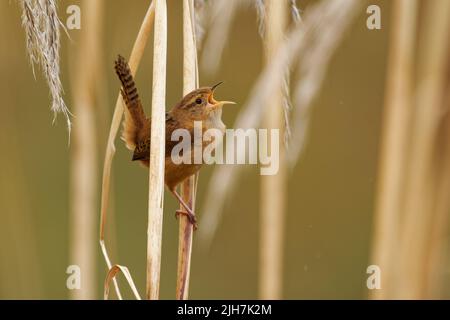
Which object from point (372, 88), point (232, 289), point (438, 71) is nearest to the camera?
point (438, 71)

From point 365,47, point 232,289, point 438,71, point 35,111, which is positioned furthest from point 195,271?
point 438,71

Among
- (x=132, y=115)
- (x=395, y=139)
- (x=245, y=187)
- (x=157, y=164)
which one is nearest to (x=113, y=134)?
(x=157, y=164)

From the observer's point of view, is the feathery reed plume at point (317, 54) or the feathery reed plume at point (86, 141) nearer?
the feathery reed plume at point (317, 54)

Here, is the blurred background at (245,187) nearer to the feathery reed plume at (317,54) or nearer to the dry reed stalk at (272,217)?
the dry reed stalk at (272,217)

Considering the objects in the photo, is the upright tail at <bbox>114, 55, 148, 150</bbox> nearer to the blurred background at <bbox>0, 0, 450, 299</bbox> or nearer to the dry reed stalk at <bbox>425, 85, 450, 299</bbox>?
the dry reed stalk at <bbox>425, 85, 450, 299</bbox>

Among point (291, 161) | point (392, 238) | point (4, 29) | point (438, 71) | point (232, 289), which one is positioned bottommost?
point (232, 289)

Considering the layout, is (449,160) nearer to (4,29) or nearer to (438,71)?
(438,71)

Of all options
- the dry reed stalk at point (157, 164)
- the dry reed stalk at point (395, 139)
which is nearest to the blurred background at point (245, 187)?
the dry reed stalk at point (395, 139)
